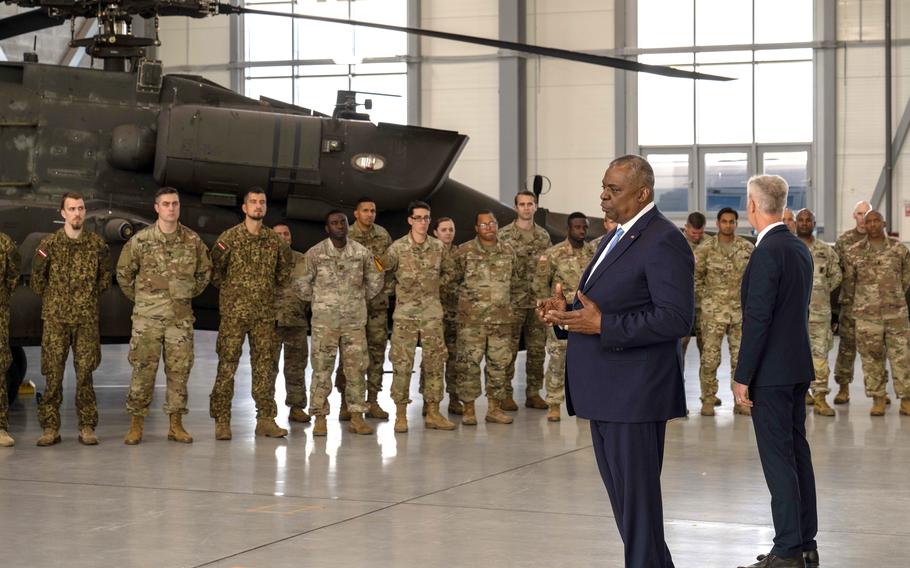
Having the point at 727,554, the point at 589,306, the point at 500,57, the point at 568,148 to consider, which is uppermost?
the point at 500,57

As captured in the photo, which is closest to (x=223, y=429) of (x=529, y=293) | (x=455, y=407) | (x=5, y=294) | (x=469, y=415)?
(x=5, y=294)

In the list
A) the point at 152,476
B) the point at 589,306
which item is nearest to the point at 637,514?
the point at 589,306

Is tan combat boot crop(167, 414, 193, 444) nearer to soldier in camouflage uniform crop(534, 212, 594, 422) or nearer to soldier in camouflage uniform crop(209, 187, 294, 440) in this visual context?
soldier in camouflage uniform crop(209, 187, 294, 440)

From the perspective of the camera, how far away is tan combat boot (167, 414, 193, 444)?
7.89m

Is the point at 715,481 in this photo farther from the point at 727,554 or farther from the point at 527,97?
the point at 527,97

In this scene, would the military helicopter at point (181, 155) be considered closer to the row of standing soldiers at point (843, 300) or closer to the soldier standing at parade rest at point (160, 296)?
the soldier standing at parade rest at point (160, 296)

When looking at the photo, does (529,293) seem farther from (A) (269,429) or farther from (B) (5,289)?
(B) (5,289)

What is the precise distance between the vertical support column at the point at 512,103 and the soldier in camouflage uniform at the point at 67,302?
1325cm

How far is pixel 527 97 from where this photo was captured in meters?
20.8

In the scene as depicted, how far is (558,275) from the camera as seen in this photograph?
8.82m

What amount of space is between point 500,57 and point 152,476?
1492cm

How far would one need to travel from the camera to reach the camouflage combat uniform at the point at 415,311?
8.34 metres

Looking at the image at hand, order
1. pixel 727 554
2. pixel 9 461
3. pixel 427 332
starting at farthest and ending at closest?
pixel 427 332 → pixel 9 461 → pixel 727 554

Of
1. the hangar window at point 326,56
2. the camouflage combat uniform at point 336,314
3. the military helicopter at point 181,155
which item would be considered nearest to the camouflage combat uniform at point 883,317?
the military helicopter at point 181,155
